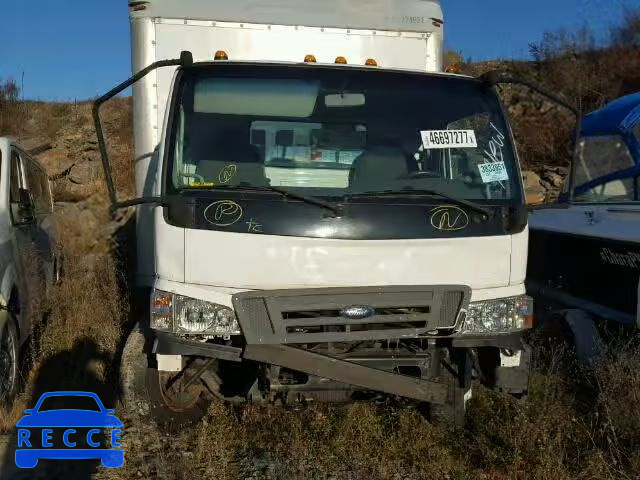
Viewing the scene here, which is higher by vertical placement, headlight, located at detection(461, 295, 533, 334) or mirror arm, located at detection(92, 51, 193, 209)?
mirror arm, located at detection(92, 51, 193, 209)

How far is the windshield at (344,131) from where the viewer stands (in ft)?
13.2

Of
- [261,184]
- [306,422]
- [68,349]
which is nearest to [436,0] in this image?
[261,184]

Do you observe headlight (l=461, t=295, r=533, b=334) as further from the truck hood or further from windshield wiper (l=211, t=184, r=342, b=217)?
windshield wiper (l=211, t=184, r=342, b=217)

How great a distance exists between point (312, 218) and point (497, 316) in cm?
128

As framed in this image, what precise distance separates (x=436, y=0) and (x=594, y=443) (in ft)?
12.4

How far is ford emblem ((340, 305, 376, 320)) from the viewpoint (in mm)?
3639

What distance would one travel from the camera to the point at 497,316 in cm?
386

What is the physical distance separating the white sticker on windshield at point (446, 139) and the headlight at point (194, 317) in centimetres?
170

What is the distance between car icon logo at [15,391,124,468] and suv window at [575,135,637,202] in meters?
5.24

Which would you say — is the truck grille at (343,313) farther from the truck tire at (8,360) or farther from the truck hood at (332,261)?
the truck tire at (8,360)

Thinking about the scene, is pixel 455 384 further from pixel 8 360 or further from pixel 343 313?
pixel 8 360

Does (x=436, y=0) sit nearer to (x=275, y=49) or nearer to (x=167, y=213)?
(x=275, y=49)

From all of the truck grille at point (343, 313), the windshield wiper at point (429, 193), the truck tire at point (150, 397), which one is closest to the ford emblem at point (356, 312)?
the truck grille at point (343, 313)

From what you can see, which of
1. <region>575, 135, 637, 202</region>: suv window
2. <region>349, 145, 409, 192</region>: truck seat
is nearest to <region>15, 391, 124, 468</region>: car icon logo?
<region>349, 145, 409, 192</region>: truck seat
